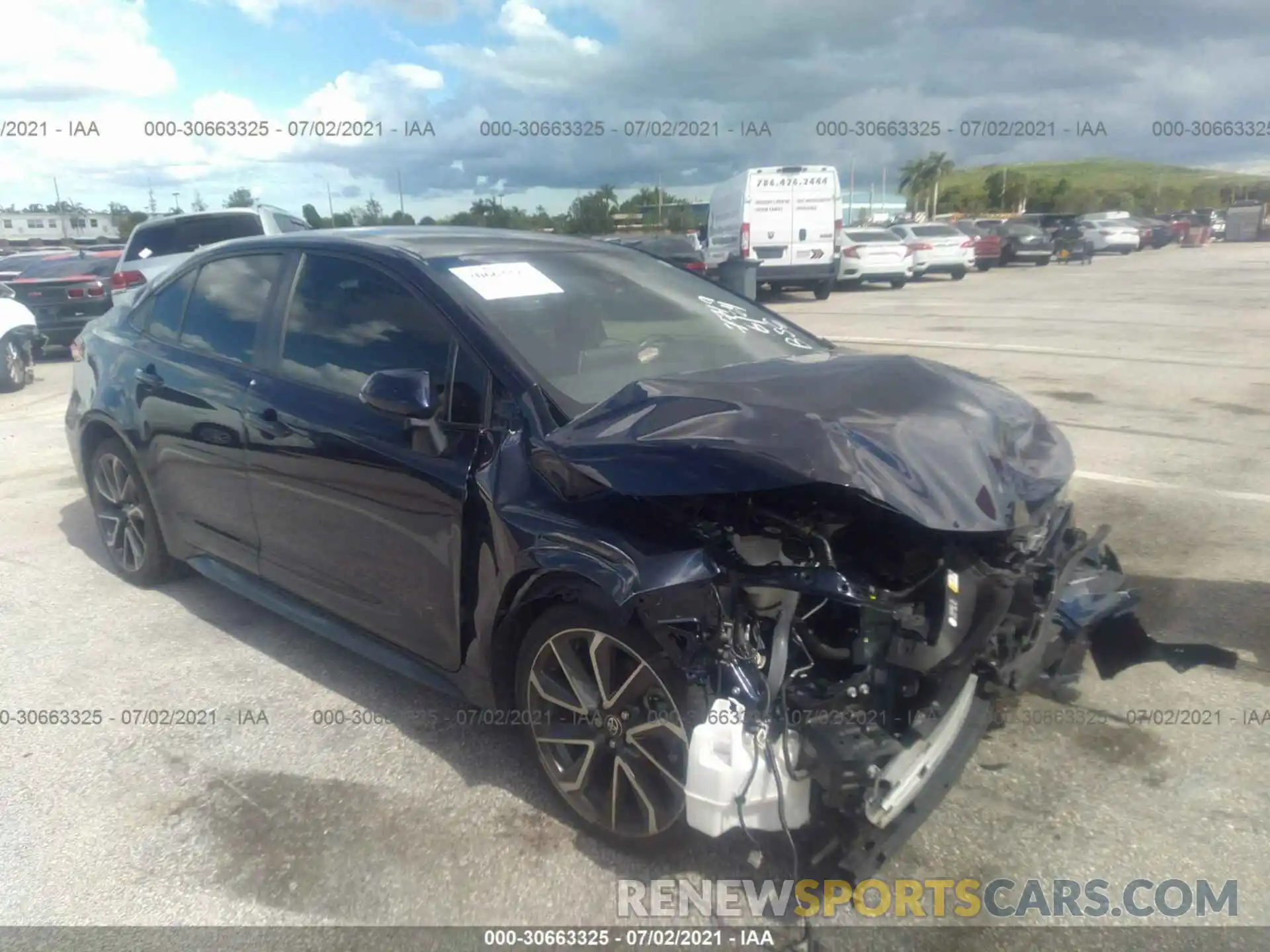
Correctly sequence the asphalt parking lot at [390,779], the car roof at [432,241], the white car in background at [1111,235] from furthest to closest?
the white car in background at [1111,235] → the car roof at [432,241] → the asphalt parking lot at [390,779]

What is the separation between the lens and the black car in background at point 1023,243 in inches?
1270

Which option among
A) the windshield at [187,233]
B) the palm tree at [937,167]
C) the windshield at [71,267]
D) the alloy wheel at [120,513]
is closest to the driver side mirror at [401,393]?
the alloy wheel at [120,513]

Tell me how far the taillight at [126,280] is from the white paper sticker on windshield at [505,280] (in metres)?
10.9

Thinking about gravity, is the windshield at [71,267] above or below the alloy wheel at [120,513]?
above

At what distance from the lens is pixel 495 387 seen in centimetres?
315

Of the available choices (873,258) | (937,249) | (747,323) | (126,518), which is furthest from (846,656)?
(937,249)

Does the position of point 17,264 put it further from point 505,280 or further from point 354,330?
point 505,280

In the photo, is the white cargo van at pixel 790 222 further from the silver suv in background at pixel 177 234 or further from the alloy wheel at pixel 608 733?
the alloy wheel at pixel 608 733

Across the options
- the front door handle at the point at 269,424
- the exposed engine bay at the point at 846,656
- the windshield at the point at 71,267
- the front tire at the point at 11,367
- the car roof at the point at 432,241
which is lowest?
the front tire at the point at 11,367

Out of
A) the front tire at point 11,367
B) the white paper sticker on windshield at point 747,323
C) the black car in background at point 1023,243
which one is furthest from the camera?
the black car in background at point 1023,243

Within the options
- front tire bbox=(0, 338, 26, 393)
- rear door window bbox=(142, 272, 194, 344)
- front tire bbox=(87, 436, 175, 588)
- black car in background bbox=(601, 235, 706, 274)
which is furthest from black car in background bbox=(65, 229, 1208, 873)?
black car in background bbox=(601, 235, 706, 274)

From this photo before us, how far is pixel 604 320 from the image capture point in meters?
3.68

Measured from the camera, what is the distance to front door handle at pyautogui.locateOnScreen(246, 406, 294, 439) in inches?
148
